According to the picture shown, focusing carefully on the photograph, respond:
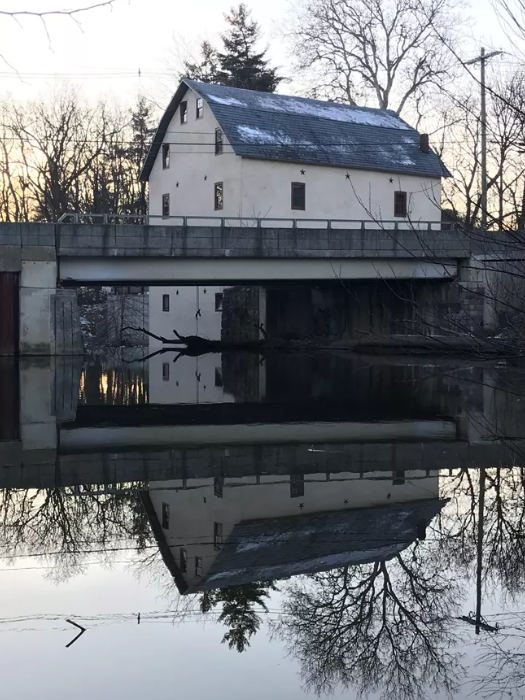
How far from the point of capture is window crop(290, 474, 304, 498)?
31.1ft

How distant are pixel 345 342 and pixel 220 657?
129 feet

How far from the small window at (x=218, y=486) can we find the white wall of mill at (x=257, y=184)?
1290 inches

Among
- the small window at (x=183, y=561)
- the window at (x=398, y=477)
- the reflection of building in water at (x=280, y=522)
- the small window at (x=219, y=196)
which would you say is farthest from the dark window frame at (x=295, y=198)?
the small window at (x=183, y=561)

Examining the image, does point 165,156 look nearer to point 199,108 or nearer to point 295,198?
point 199,108

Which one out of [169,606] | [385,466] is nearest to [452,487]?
[385,466]

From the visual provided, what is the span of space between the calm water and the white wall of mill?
1158 inches

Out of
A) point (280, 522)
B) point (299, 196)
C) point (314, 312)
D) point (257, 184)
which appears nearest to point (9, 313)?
point (257, 184)

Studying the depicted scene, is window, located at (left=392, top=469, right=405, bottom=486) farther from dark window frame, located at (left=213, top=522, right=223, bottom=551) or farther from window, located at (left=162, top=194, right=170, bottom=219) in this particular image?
window, located at (left=162, top=194, right=170, bottom=219)

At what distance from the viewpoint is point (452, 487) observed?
32.3 ft

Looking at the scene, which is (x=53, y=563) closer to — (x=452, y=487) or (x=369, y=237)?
(x=452, y=487)

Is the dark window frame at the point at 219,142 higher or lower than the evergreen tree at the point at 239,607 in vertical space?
higher

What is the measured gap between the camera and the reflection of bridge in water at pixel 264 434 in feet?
36.7

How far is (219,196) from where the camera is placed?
4531 cm

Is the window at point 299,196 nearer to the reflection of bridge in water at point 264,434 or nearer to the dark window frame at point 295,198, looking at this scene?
the dark window frame at point 295,198
